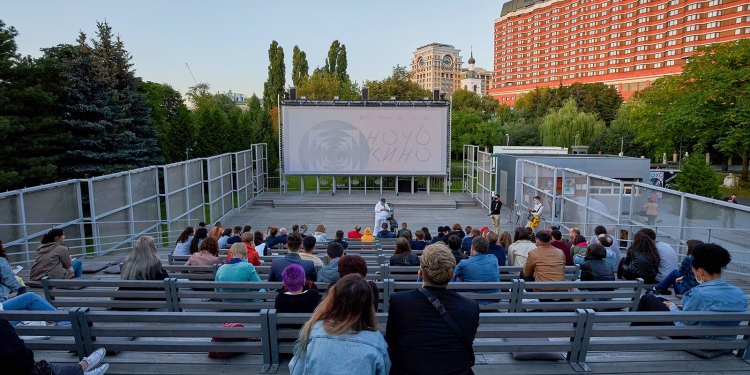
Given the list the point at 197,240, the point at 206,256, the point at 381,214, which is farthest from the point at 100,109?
the point at 206,256

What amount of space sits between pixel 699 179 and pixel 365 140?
1702cm

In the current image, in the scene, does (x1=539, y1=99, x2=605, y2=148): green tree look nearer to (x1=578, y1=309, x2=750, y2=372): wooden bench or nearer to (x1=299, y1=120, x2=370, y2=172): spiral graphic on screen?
(x1=299, y1=120, x2=370, y2=172): spiral graphic on screen

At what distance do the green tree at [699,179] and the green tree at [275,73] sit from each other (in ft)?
122

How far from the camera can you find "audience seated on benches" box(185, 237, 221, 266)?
6074 mm

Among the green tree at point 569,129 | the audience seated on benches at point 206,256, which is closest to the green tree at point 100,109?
the audience seated on benches at point 206,256

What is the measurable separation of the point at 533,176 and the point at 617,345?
13.1 m

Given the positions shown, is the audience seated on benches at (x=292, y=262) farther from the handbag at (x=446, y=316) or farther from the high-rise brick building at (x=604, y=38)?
the high-rise brick building at (x=604, y=38)

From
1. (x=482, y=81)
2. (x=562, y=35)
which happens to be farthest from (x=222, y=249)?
(x=482, y=81)

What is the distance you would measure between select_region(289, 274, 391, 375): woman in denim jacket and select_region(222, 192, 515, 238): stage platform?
15.3 meters

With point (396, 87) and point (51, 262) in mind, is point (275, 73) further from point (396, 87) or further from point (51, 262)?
point (51, 262)

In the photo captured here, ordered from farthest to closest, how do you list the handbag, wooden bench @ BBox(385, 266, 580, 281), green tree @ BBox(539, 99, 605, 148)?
green tree @ BBox(539, 99, 605, 148) < wooden bench @ BBox(385, 266, 580, 281) < the handbag

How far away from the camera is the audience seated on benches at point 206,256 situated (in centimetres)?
607

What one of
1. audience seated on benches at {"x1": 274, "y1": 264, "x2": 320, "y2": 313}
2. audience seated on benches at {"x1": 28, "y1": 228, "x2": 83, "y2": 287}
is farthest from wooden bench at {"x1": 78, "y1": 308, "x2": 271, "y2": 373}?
audience seated on benches at {"x1": 28, "y1": 228, "x2": 83, "y2": 287}

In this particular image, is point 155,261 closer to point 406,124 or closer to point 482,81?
point 406,124
